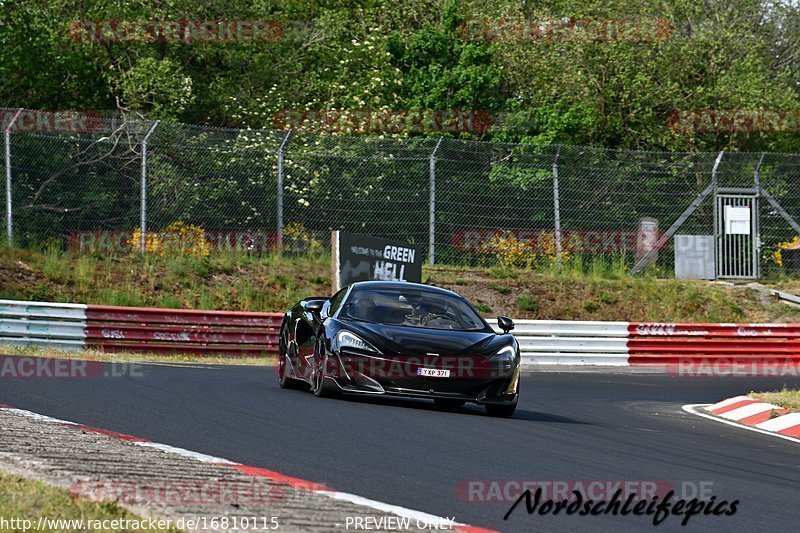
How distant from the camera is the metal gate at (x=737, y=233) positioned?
93.0 ft

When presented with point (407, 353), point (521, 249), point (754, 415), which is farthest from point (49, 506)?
point (521, 249)

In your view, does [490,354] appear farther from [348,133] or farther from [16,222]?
[348,133]

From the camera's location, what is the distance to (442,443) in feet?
30.0

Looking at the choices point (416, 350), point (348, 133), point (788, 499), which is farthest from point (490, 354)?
point (348, 133)

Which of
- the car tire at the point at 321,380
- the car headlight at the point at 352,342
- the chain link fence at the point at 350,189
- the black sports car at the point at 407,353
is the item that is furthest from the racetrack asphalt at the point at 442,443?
the chain link fence at the point at 350,189

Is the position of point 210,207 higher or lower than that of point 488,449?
higher

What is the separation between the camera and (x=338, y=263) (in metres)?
21.8

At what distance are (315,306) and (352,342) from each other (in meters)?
1.37

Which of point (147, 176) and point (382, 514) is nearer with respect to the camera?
point (382, 514)

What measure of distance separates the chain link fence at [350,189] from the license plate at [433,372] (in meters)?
13.0

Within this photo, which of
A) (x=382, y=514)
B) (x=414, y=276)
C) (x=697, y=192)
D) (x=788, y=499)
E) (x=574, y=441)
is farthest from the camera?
(x=697, y=192)

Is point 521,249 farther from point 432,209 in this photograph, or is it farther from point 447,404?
point 447,404

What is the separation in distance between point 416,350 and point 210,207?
13.4 metres

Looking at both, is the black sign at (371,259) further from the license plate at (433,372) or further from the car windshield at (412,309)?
the license plate at (433,372)
